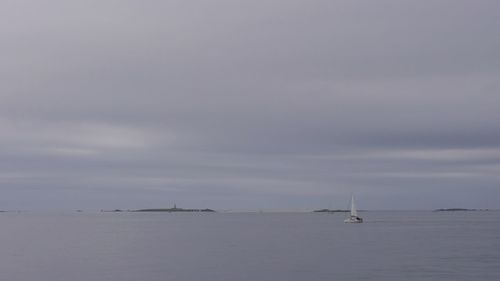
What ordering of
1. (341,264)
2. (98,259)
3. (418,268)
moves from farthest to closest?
(98,259), (341,264), (418,268)

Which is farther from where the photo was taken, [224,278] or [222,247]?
[222,247]

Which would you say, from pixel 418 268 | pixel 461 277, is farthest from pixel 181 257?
pixel 461 277

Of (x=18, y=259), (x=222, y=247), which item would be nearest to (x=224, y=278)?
(x=18, y=259)

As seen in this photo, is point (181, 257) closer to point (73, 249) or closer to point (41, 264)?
point (41, 264)

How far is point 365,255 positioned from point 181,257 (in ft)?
62.0

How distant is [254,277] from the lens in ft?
175

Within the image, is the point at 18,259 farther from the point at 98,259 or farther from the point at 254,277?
the point at 254,277

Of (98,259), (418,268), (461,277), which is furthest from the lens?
(98,259)

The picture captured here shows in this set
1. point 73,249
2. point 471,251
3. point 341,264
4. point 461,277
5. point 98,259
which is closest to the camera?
point 461,277

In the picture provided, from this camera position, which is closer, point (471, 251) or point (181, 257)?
point (181, 257)

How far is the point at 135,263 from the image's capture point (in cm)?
6506

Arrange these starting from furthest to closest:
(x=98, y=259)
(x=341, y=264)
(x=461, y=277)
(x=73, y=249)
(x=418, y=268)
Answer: (x=73, y=249) → (x=98, y=259) → (x=341, y=264) → (x=418, y=268) → (x=461, y=277)

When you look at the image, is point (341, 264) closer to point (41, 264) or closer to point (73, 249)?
point (41, 264)

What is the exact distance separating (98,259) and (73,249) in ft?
61.2
